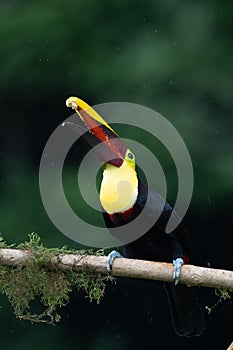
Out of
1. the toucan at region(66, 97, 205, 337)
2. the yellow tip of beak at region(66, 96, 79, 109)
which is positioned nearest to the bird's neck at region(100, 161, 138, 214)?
the toucan at region(66, 97, 205, 337)

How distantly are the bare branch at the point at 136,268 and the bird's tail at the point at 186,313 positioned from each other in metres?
0.53

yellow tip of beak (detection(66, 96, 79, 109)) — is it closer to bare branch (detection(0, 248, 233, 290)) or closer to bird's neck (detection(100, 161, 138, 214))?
bird's neck (detection(100, 161, 138, 214))

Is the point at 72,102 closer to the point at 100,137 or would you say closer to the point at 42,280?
the point at 100,137

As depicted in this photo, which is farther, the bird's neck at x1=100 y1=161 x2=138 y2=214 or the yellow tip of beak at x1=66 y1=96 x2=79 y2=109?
the bird's neck at x1=100 y1=161 x2=138 y2=214

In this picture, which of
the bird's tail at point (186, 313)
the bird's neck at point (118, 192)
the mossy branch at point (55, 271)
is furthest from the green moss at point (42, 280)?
the bird's tail at point (186, 313)

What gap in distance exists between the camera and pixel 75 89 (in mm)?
5246

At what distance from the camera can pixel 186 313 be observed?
3.32m

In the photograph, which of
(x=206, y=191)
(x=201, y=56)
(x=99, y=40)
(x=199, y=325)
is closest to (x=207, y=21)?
(x=201, y=56)

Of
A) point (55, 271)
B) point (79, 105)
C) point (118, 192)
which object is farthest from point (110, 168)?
point (55, 271)

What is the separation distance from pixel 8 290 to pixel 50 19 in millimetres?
2534

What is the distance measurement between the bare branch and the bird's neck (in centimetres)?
41

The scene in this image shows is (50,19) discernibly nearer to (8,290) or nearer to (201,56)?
(201,56)

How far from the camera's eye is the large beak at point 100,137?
325cm

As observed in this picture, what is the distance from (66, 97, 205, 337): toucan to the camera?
10.7ft
